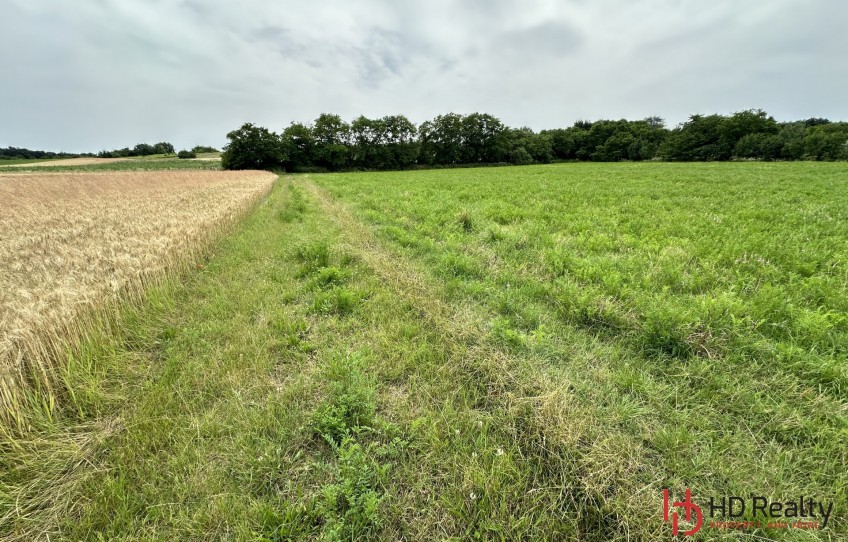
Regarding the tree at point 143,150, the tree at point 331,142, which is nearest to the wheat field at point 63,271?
the tree at point 331,142

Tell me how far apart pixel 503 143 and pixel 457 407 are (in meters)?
91.3

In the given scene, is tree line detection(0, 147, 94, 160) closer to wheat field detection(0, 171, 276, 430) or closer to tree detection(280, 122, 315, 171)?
tree detection(280, 122, 315, 171)

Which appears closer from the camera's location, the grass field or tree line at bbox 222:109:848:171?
the grass field

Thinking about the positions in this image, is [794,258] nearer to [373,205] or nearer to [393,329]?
[393,329]

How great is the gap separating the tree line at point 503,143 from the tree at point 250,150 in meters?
0.18

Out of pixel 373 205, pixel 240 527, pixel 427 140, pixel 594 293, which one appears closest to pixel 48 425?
pixel 240 527

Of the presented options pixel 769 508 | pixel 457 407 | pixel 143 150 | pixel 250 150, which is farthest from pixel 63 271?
pixel 143 150

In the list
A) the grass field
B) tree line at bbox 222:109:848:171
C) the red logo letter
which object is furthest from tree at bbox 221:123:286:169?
the red logo letter

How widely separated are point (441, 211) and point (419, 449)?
→ 32.2 feet

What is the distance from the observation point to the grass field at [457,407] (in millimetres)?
2098

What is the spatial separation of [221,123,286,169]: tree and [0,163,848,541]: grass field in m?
65.7

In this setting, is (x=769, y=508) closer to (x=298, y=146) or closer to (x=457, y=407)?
(x=457, y=407)

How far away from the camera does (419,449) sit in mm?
2566

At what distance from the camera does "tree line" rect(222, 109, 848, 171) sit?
56031 millimetres
